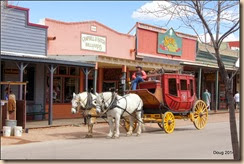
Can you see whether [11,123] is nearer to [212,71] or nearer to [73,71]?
[73,71]

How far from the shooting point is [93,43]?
2381 cm

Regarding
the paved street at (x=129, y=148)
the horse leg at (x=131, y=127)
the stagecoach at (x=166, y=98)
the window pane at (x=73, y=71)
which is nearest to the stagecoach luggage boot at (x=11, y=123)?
the paved street at (x=129, y=148)

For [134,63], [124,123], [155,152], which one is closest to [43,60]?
[124,123]

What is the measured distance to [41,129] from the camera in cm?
1714

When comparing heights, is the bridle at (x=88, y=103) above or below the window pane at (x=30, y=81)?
below

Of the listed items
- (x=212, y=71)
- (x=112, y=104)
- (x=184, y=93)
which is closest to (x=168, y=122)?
(x=184, y=93)

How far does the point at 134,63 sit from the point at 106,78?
141 inches

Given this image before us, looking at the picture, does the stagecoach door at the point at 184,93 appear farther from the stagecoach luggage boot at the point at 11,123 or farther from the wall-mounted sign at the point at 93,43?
the wall-mounted sign at the point at 93,43

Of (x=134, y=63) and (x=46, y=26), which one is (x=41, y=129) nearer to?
(x=46, y=26)

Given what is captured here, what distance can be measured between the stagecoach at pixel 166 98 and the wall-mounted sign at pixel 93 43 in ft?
24.3

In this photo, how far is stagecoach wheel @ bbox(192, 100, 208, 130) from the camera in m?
17.7

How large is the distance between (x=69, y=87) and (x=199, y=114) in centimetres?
880

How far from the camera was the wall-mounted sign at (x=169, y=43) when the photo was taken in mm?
29016

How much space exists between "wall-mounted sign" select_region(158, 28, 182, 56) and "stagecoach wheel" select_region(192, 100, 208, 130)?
37.1 ft
